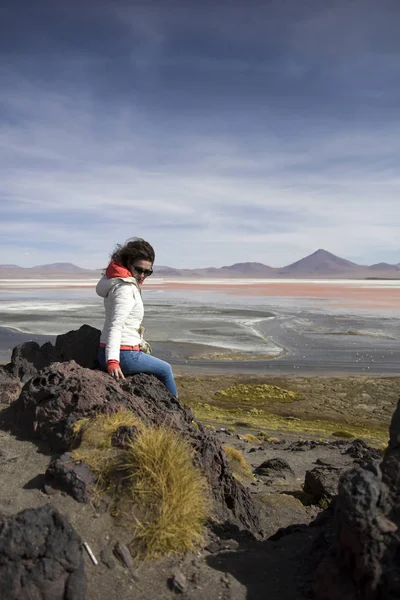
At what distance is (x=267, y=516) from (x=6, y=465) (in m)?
3.31

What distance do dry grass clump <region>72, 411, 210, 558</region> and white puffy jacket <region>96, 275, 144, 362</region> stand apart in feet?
4.13

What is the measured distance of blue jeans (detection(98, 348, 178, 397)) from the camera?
21.2 ft

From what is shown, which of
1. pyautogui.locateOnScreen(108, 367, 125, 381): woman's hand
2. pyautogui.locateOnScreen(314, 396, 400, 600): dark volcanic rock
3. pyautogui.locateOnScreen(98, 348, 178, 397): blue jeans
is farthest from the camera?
pyautogui.locateOnScreen(98, 348, 178, 397): blue jeans

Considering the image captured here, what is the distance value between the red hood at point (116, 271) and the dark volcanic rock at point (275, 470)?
528cm

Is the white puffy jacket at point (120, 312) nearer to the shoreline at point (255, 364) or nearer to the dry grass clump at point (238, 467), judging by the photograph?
the dry grass clump at point (238, 467)

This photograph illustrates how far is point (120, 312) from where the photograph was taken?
604 centimetres

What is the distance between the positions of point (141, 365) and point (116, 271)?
3.94 feet

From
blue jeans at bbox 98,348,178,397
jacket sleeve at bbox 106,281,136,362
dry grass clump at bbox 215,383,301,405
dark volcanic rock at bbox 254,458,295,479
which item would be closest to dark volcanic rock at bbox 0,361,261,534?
blue jeans at bbox 98,348,178,397

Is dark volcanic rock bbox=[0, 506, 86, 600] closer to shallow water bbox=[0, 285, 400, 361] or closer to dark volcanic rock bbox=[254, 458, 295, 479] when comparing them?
dark volcanic rock bbox=[254, 458, 295, 479]

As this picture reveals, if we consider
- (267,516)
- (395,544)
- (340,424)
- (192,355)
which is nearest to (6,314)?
(192,355)

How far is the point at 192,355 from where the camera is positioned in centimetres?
2603

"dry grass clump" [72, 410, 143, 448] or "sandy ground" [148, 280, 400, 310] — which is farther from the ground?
"sandy ground" [148, 280, 400, 310]

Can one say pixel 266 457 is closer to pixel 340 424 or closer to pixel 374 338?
pixel 340 424

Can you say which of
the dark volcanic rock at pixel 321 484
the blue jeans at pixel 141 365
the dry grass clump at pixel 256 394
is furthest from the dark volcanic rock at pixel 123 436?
the dry grass clump at pixel 256 394
